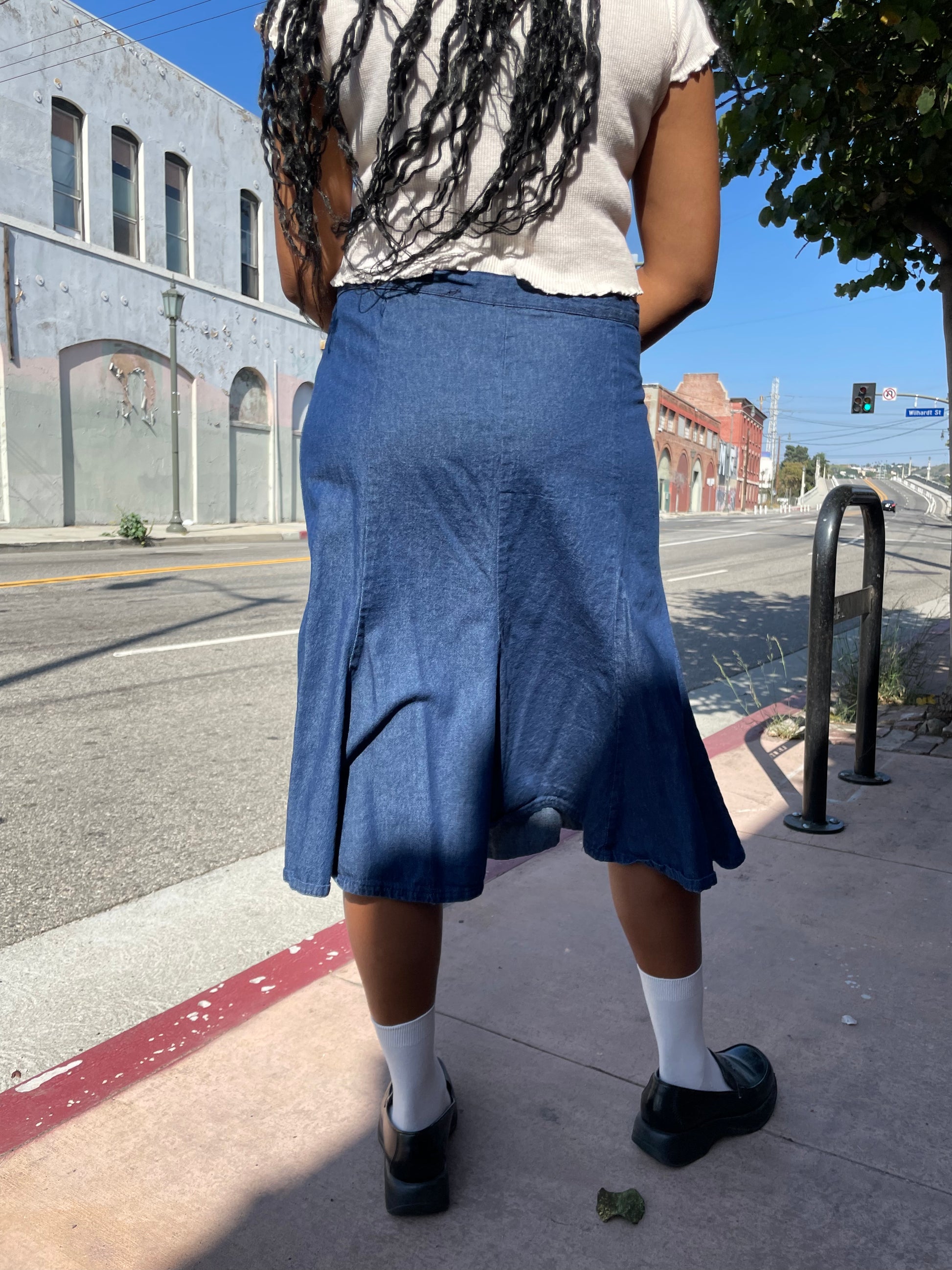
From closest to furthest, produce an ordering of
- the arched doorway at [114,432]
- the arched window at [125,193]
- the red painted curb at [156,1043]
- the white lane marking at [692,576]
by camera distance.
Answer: the red painted curb at [156,1043], the white lane marking at [692,576], the arched doorway at [114,432], the arched window at [125,193]

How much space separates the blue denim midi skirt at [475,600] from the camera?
4.38 feet

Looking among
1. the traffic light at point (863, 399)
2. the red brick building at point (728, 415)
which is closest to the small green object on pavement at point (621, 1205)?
the traffic light at point (863, 399)

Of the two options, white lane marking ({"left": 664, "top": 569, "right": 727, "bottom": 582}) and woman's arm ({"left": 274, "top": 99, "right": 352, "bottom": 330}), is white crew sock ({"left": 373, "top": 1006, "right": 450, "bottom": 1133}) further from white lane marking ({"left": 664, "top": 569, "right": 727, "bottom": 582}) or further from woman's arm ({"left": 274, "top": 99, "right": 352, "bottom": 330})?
white lane marking ({"left": 664, "top": 569, "right": 727, "bottom": 582})

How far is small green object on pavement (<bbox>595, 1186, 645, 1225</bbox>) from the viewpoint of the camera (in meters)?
1.47

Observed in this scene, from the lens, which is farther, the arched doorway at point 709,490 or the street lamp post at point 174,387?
the arched doorway at point 709,490

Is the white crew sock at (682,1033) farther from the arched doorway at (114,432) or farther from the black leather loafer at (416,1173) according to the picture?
the arched doorway at (114,432)

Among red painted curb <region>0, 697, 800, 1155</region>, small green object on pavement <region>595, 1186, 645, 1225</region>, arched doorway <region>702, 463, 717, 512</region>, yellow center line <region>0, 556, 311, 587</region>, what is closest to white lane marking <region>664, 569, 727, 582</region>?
yellow center line <region>0, 556, 311, 587</region>

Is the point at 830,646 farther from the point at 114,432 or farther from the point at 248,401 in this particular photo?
the point at 248,401

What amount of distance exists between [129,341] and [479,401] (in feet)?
66.9

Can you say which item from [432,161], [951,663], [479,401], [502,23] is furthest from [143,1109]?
[951,663]

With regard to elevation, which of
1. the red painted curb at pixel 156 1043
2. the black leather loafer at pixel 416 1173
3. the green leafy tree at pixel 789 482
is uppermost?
the green leafy tree at pixel 789 482

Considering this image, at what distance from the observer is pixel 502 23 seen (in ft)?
4.27

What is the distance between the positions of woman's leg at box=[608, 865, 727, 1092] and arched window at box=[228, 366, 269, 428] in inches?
899

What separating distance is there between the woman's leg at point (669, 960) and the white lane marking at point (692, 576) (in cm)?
1062
